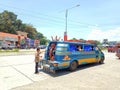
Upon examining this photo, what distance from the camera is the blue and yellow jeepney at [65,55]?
27.0 ft

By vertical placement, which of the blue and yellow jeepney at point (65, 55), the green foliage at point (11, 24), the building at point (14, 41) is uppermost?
the green foliage at point (11, 24)

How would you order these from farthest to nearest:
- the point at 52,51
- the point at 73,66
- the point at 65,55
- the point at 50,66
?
the point at 73,66
the point at 52,51
the point at 65,55
the point at 50,66

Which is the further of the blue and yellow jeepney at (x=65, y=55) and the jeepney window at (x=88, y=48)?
the jeepney window at (x=88, y=48)

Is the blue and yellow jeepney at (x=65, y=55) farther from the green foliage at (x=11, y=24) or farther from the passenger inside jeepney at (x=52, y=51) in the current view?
the green foliage at (x=11, y=24)

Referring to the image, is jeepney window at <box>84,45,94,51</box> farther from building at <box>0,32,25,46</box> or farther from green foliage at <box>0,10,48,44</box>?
green foliage at <box>0,10,48,44</box>

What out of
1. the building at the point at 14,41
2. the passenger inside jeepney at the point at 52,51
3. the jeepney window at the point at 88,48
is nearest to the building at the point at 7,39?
the building at the point at 14,41

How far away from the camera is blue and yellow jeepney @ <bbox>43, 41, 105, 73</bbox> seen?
27.0 feet

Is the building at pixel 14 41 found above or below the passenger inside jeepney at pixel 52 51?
above

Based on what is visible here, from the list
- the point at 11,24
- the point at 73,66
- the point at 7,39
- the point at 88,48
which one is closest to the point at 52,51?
the point at 73,66

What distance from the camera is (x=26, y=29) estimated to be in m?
79.9

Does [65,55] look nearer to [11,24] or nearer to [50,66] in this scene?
Answer: [50,66]

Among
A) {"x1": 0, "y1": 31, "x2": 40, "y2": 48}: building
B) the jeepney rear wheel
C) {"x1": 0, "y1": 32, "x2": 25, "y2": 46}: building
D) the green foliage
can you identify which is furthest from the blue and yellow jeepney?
the green foliage

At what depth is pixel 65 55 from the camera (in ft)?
28.0

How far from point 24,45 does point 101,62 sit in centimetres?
4753
